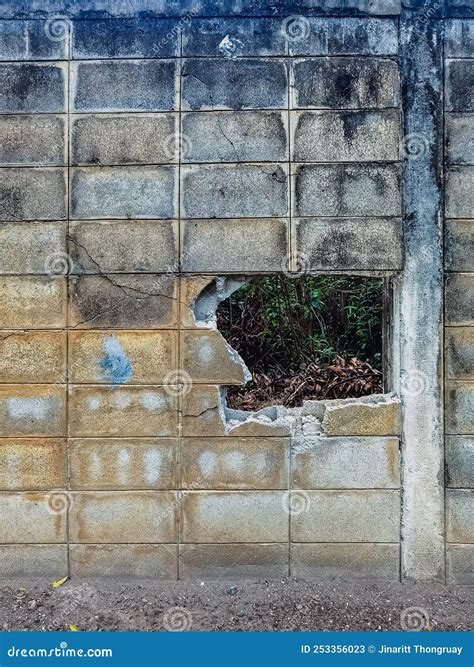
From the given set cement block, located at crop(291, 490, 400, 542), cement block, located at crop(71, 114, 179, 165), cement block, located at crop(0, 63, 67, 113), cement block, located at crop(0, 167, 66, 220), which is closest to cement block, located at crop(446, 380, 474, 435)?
cement block, located at crop(291, 490, 400, 542)

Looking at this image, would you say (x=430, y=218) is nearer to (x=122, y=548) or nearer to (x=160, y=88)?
(x=160, y=88)

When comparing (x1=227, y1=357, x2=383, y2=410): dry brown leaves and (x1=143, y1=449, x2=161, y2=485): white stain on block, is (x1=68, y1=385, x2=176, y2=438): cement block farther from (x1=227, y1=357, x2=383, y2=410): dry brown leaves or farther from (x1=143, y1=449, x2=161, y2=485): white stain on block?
(x1=227, y1=357, x2=383, y2=410): dry brown leaves

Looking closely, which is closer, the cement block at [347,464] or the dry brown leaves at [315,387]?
the cement block at [347,464]

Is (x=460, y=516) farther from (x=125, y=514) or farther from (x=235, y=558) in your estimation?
(x=125, y=514)

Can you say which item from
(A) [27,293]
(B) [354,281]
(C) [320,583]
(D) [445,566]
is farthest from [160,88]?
(B) [354,281]

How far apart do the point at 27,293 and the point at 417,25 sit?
2.75 m

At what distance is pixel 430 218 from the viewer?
3.27 meters

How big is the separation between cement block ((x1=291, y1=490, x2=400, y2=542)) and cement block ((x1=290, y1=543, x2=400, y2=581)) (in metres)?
0.05

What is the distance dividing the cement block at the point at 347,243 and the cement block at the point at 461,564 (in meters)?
1.69

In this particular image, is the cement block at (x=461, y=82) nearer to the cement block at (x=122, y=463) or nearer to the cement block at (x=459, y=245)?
the cement block at (x=459, y=245)

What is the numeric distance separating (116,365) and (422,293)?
1.83 metres

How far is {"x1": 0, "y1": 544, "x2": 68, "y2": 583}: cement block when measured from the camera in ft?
10.8

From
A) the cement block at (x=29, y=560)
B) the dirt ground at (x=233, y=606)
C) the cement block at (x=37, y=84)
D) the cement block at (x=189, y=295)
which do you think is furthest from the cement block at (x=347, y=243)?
the cement block at (x=29, y=560)

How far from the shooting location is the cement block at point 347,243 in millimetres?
3271
